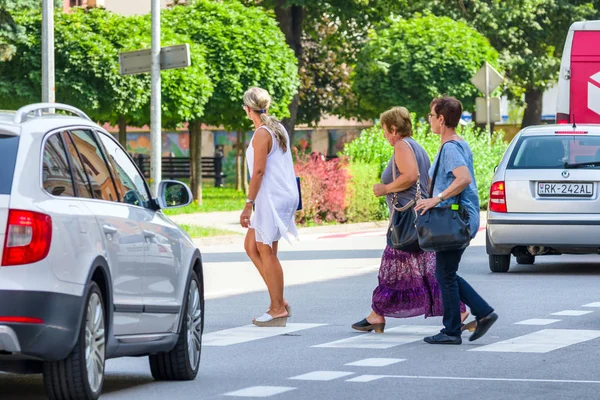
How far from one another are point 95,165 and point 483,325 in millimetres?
3757

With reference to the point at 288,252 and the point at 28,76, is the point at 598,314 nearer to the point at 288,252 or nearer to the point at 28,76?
the point at 288,252

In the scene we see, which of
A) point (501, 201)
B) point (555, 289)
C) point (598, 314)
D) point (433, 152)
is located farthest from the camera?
point (433, 152)

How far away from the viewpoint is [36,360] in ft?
24.0

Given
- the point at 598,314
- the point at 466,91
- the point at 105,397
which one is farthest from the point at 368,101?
the point at 105,397

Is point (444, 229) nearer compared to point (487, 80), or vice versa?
point (444, 229)

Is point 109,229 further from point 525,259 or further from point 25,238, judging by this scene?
point 525,259

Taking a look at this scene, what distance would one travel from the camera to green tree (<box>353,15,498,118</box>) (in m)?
48.0

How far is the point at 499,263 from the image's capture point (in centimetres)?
1811

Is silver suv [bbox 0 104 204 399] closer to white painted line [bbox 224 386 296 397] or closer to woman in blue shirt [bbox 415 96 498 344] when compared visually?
white painted line [bbox 224 386 296 397]

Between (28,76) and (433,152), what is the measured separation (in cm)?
988

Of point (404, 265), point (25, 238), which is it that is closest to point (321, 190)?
point (404, 265)

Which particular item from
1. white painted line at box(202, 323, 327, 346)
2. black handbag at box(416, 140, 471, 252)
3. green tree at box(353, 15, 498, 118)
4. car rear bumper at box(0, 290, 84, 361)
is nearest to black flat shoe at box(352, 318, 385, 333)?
white painted line at box(202, 323, 327, 346)

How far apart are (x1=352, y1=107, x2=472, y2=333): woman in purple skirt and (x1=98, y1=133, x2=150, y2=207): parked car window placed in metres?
2.85

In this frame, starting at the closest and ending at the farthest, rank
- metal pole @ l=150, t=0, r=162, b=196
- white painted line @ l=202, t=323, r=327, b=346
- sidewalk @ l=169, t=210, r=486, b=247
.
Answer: white painted line @ l=202, t=323, r=327, b=346
metal pole @ l=150, t=0, r=162, b=196
sidewalk @ l=169, t=210, r=486, b=247
